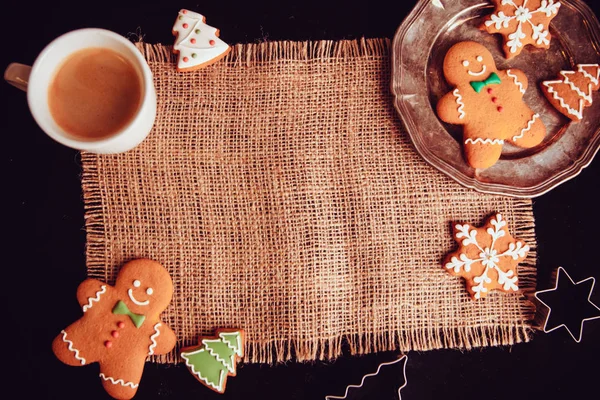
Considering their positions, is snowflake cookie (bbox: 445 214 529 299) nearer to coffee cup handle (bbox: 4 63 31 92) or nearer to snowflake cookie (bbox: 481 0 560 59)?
snowflake cookie (bbox: 481 0 560 59)

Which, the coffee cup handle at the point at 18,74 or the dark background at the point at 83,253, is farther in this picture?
the dark background at the point at 83,253

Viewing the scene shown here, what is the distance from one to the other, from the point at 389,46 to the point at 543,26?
0.83 feet

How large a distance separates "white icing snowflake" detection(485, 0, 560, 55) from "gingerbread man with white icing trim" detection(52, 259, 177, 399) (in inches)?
28.0

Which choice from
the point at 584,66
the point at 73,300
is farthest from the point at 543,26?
the point at 73,300

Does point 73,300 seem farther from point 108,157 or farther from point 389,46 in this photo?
point 389,46

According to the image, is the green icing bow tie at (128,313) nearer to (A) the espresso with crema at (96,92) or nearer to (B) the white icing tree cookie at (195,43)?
(A) the espresso with crema at (96,92)

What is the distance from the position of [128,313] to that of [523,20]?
31.9 inches

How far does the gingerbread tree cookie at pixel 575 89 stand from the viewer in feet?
2.39

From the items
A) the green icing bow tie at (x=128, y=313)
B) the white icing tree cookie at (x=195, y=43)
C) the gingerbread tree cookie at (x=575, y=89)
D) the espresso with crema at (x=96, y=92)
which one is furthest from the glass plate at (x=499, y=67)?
the green icing bow tie at (x=128, y=313)

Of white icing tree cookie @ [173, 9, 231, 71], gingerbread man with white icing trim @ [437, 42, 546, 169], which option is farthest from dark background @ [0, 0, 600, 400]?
gingerbread man with white icing trim @ [437, 42, 546, 169]

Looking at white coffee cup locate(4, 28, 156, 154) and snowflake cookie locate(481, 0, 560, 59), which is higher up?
snowflake cookie locate(481, 0, 560, 59)

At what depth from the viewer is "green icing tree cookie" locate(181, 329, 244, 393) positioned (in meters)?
0.73

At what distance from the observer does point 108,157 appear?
0.76 meters

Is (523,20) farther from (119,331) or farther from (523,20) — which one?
(119,331)
